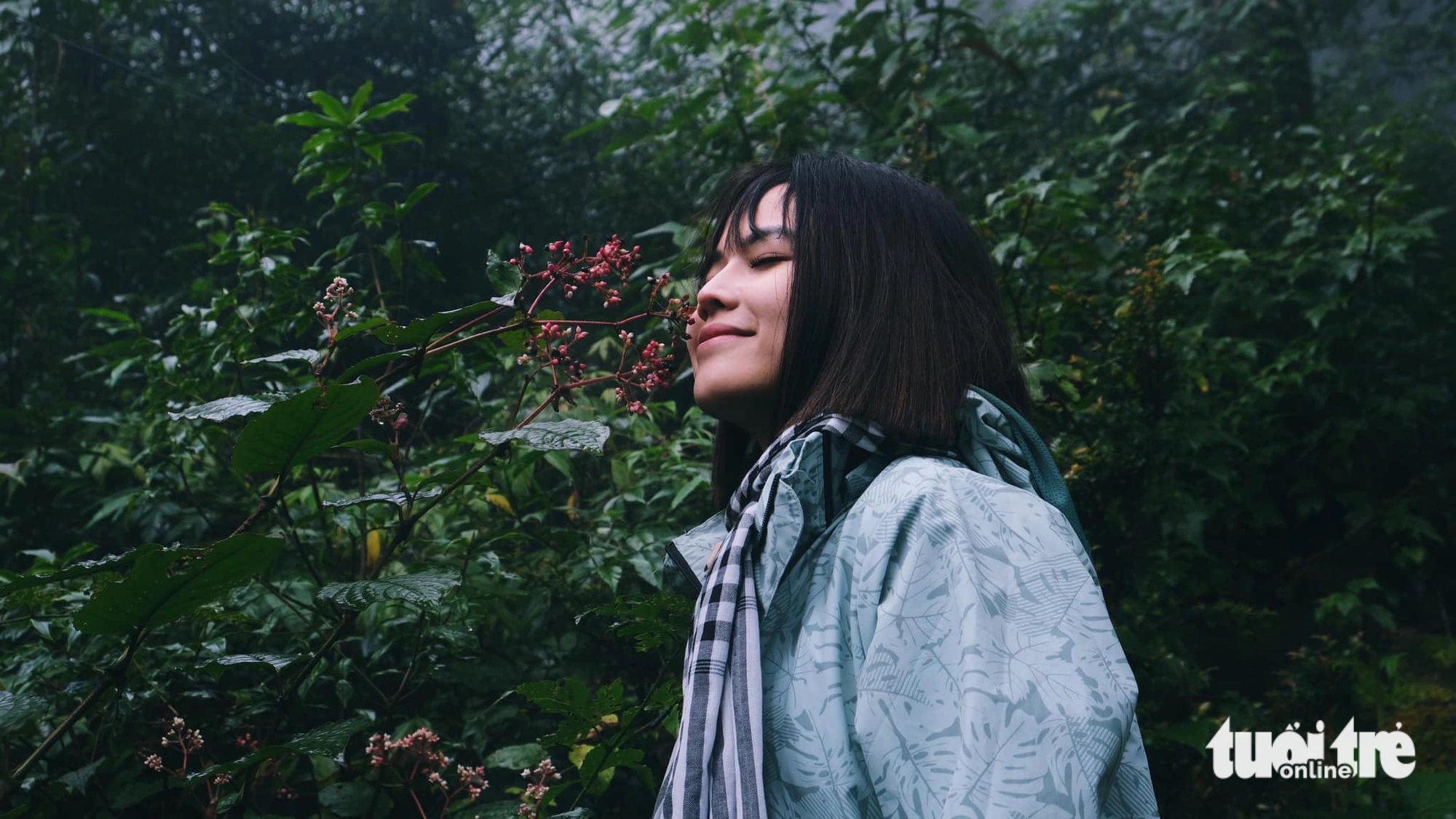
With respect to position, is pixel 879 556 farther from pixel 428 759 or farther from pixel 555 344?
pixel 428 759

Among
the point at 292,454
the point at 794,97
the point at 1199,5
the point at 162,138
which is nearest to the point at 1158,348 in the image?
the point at 794,97

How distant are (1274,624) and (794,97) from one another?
1.82 m

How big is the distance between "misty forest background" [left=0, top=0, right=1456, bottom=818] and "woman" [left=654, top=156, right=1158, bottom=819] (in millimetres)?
146

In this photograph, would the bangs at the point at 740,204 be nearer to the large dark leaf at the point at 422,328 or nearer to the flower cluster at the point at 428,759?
the large dark leaf at the point at 422,328

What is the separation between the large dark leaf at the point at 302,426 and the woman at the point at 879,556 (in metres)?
0.37

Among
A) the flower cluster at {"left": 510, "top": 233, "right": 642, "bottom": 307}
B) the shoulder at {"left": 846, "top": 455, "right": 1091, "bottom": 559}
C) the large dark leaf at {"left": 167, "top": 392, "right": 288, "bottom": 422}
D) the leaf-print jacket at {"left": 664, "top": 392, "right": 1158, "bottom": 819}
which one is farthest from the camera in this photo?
the flower cluster at {"left": 510, "top": 233, "right": 642, "bottom": 307}

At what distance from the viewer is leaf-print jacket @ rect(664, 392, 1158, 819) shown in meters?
0.73

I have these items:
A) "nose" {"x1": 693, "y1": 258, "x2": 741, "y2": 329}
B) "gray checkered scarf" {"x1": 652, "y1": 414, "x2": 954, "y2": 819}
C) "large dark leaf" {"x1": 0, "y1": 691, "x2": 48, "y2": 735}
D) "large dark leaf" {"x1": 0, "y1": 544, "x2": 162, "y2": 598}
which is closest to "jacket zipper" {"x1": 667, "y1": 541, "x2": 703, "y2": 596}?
"gray checkered scarf" {"x1": 652, "y1": 414, "x2": 954, "y2": 819}

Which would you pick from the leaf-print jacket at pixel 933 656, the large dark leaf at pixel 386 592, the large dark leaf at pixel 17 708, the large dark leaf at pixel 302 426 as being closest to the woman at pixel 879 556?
the leaf-print jacket at pixel 933 656

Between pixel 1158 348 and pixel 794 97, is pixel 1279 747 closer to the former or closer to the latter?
pixel 1158 348

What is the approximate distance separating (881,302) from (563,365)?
0.36 meters

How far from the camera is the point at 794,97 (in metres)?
2.46

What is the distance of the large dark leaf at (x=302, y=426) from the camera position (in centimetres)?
93

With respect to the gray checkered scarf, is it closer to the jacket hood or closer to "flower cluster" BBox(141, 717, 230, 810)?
the jacket hood
